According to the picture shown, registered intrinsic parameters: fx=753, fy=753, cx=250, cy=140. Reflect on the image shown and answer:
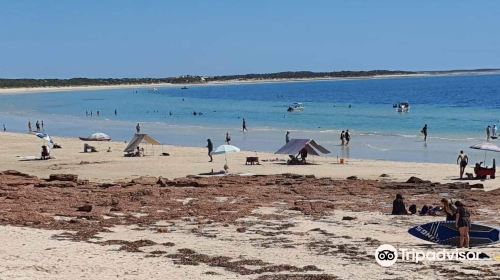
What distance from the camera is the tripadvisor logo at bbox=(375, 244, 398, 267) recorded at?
14938mm

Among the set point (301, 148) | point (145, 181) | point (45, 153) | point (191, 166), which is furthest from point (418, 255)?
point (45, 153)

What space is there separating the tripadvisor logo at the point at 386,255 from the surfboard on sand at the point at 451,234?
3.52 feet

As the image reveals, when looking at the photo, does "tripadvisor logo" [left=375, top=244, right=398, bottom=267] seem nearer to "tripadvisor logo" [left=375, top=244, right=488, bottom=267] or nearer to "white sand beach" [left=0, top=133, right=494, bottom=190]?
"tripadvisor logo" [left=375, top=244, right=488, bottom=267]

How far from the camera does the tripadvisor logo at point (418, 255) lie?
15.1 metres

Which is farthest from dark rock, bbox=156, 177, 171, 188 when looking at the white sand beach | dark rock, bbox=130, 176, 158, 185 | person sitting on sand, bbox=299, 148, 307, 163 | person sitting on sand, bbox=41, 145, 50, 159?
person sitting on sand, bbox=41, 145, 50, 159

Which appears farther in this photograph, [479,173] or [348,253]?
[479,173]

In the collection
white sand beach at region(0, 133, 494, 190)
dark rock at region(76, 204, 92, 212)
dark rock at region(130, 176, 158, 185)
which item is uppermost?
dark rock at region(76, 204, 92, 212)

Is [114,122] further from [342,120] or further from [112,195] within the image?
[112,195]

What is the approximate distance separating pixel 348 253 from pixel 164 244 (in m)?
4.19

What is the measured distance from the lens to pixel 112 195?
24641 mm

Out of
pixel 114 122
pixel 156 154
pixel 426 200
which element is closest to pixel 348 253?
pixel 426 200

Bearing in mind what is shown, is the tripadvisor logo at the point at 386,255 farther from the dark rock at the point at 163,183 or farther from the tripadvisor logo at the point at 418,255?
the dark rock at the point at 163,183

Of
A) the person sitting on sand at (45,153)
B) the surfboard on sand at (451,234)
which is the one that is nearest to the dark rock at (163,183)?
the surfboard on sand at (451,234)

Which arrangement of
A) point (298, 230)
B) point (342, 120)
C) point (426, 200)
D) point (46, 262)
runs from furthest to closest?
point (342, 120), point (426, 200), point (298, 230), point (46, 262)
